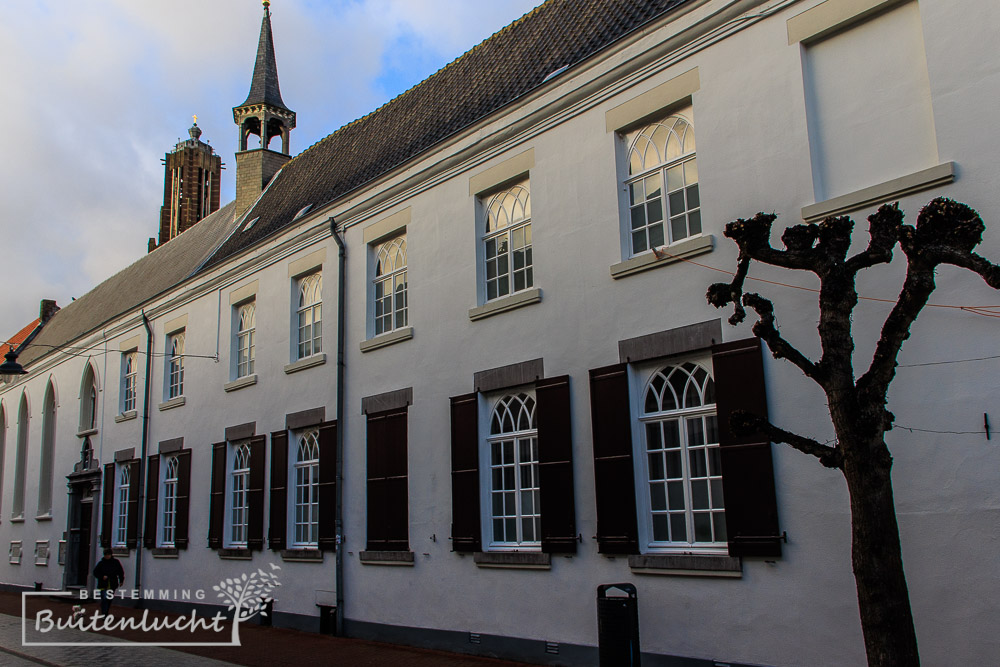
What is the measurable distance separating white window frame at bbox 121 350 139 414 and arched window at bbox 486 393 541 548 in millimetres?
14237

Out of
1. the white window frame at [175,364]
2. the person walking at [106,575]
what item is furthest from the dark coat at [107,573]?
the white window frame at [175,364]

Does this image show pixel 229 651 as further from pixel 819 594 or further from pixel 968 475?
pixel 968 475

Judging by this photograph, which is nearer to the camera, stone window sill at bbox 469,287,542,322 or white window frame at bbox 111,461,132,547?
stone window sill at bbox 469,287,542,322

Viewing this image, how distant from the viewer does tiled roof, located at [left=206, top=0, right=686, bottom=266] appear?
12.7 meters

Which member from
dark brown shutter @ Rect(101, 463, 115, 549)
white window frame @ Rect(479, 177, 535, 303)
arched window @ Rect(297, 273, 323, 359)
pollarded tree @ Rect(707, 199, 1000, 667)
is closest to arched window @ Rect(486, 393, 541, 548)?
white window frame @ Rect(479, 177, 535, 303)

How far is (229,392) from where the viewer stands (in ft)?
60.1

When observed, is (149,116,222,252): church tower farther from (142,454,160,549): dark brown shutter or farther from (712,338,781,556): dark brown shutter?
(712,338,781,556): dark brown shutter

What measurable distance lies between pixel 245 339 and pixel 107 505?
7.78m

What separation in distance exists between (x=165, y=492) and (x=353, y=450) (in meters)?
8.17

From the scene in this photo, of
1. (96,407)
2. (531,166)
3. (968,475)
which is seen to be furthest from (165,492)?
(968,475)

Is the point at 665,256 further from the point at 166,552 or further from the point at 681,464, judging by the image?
the point at 166,552

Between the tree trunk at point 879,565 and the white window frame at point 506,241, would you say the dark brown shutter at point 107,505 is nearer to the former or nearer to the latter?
the white window frame at point 506,241

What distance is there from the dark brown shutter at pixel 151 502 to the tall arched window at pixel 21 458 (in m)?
12.0

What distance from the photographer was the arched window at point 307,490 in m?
15.6
